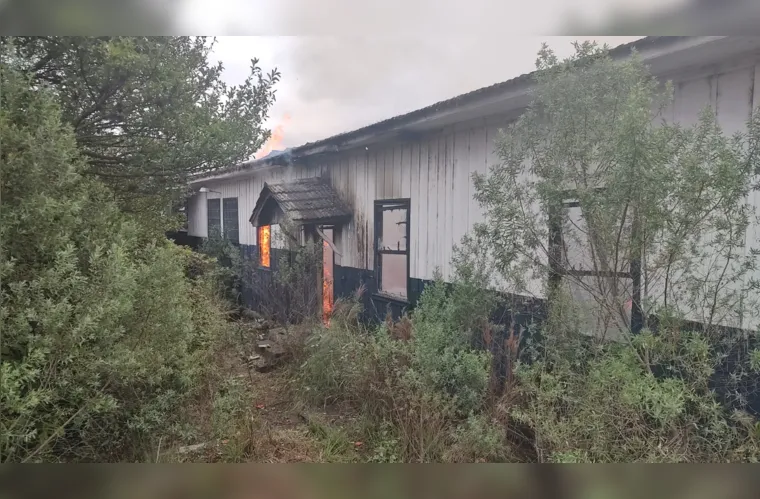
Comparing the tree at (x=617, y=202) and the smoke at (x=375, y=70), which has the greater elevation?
the smoke at (x=375, y=70)

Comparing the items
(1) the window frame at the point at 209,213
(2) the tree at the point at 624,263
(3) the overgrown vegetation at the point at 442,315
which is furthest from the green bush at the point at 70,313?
(2) the tree at the point at 624,263

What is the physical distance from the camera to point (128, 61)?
6.63ft

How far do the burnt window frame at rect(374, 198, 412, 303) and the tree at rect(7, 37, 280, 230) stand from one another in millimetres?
652

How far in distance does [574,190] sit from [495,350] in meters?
0.79

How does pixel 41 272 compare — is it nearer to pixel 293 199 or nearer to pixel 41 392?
pixel 41 392

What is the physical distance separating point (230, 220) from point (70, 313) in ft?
2.55

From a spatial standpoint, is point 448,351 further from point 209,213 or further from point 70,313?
point 70,313

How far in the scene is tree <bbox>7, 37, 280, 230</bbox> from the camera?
2.00 metres

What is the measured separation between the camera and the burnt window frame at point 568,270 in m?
1.90

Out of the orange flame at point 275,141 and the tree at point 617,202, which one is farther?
the orange flame at point 275,141

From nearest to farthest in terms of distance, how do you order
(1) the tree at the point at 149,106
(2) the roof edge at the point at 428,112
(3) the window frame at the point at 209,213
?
1. (2) the roof edge at the point at 428,112
2. (1) the tree at the point at 149,106
3. (3) the window frame at the point at 209,213

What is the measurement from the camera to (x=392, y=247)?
2178mm

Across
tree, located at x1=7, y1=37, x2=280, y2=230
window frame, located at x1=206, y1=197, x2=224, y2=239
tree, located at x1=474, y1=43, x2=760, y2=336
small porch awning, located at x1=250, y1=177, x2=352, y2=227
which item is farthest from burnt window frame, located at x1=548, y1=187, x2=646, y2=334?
window frame, located at x1=206, y1=197, x2=224, y2=239

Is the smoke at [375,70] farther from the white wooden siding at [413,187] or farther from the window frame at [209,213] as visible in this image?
the window frame at [209,213]
